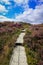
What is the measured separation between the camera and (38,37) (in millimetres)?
23750

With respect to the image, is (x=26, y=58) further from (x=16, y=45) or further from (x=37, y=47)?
(x=16, y=45)

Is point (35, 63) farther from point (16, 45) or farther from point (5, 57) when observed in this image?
point (16, 45)

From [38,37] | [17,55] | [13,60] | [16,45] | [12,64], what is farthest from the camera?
[38,37]

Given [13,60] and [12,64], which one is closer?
[12,64]

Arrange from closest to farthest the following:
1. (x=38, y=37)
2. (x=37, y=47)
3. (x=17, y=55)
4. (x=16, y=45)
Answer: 1. (x=17, y=55)
2. (x=37, y=47)
3. (x=16, y=45)
4. (x=38, y=37)

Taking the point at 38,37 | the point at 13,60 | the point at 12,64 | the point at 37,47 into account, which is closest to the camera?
the point at 12,64

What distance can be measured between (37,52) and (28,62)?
291 centimetres

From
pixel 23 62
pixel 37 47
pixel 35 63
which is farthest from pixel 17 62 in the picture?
A: pixel 37 47

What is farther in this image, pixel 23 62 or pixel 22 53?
pixel 22 53

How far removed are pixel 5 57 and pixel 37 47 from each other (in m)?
4.66

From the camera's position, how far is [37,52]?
686 inches

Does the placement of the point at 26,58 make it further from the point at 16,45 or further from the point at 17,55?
the point at 16,45

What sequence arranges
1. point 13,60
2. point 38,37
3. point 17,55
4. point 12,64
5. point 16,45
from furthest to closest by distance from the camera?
1. point 38,37
2. point 16,45
3. point 17,55
4. point 13,60
5. point 12,64

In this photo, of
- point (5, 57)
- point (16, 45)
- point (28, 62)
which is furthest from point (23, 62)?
point (16, 45)
